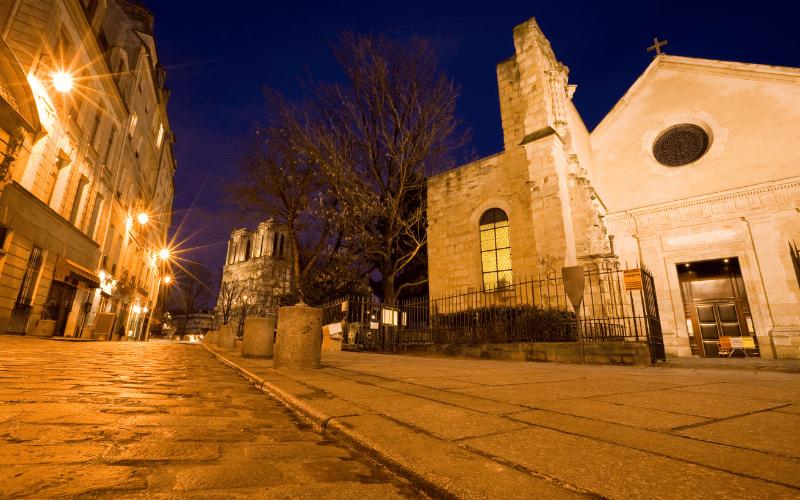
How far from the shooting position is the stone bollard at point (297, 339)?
4.62 m

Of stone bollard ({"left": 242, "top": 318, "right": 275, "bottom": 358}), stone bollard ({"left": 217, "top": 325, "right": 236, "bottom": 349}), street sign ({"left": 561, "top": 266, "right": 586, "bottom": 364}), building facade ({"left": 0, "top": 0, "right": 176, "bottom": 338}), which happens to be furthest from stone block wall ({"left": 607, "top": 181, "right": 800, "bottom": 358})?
building facade ({"left": 0, "top": 0, "right": 176, "bottom": 338})

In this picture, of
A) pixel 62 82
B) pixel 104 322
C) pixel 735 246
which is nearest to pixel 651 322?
pixel 735 246

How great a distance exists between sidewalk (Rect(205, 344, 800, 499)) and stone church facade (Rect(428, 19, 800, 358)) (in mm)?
8814

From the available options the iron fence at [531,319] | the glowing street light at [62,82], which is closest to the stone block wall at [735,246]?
the iron fence at [531,319]

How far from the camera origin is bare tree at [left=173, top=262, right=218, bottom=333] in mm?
46737

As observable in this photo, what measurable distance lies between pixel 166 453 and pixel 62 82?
15960 millimetres

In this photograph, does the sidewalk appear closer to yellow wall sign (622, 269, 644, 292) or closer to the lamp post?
yellow wall sign (622, 269, 644, 292)

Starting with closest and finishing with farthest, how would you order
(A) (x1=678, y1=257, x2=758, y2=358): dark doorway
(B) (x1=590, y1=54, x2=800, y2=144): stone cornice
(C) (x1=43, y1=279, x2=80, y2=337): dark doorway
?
(A) (x1=678, y1=257, x2=758, y2=358): dark doorway < (B) (x1=590, y1=54, x2=800, y2=144): stone cornice < (C) (x1=43, y1=279, x2=80, y2=337): dark doorway

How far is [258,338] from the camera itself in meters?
6.90

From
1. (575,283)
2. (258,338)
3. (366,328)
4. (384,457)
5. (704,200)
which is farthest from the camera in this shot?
(366,328)

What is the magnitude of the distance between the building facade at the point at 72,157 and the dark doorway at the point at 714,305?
859 inches

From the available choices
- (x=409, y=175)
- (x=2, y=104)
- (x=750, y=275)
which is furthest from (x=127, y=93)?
(x=750, y=275)

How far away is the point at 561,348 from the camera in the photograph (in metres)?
7.46

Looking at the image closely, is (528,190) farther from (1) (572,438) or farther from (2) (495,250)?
(1) (572,438)
